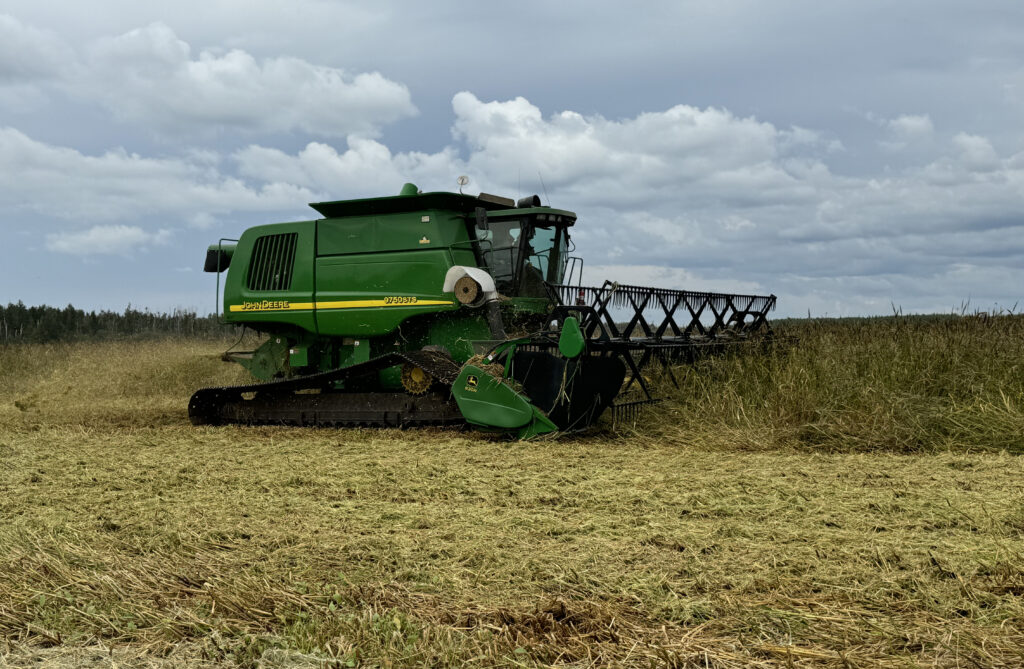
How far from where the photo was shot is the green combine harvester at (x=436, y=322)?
830 centimetres

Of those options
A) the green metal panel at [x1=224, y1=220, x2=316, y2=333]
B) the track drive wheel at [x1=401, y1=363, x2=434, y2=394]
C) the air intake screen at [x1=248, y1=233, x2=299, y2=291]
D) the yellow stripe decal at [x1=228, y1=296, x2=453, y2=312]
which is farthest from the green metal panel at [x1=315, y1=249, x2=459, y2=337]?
the track drive wheel at [x1=401, y1=363, x2=434, y2=394]

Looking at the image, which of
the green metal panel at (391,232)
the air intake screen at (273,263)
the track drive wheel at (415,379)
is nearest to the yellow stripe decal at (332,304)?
the air intake screen at (273,263)

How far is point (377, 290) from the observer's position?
10.1 meters

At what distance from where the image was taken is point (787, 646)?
3.08 m

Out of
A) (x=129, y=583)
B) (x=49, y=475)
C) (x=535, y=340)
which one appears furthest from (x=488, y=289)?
(x=129, y=583)

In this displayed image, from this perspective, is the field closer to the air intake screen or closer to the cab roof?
the air intake screen

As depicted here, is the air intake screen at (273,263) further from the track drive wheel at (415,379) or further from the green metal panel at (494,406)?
the green metal panel at (494,406)

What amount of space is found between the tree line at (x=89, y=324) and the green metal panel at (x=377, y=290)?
52.1ft

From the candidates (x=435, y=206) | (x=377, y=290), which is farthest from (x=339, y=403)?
(x=435, y=206)

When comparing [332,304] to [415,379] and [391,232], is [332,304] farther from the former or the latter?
[415,379]

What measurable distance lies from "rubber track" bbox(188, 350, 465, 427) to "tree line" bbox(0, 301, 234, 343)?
51.0ft

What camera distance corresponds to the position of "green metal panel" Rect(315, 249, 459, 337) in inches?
383

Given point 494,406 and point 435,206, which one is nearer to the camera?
point 494,406

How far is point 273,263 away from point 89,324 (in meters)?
20.1
